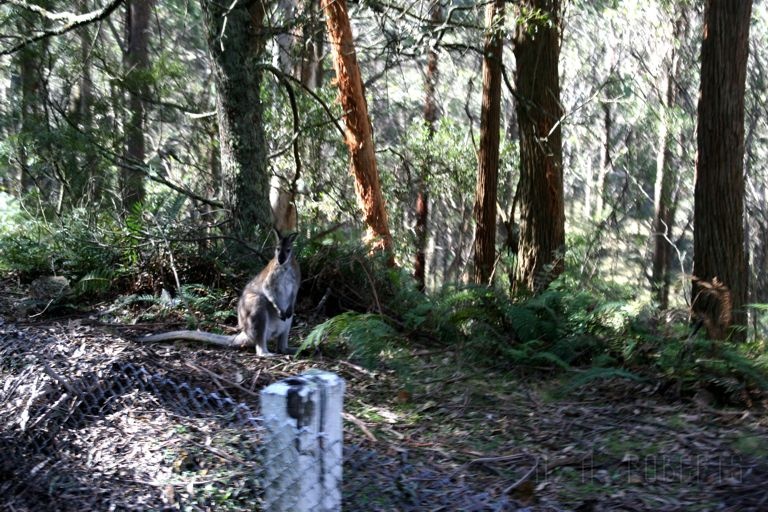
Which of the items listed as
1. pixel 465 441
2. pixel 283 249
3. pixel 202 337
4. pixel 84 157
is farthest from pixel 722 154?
pixel 84 157

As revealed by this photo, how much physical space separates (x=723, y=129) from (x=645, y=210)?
84.5ft

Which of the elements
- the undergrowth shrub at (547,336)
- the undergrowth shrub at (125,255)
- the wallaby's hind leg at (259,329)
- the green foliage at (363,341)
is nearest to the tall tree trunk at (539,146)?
the undergrowth shrub at (547,336)

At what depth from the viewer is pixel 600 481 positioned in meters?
4.10

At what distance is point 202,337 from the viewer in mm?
7086

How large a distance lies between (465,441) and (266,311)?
9.60ft

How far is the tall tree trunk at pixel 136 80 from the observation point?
16469mm

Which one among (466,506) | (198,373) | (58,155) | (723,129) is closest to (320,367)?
(198,373)

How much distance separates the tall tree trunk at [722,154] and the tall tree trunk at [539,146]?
183cm

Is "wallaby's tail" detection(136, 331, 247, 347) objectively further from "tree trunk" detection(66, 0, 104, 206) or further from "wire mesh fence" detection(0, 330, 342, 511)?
"tree trunk" detection(66, 0, 104, 206)

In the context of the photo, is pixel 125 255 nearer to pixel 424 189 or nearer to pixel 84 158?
pixel 84 158

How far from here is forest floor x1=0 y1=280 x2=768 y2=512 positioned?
3.79 metres

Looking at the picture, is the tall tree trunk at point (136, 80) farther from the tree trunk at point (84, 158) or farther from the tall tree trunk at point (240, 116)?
the tall tree trunk at point (240, 116)

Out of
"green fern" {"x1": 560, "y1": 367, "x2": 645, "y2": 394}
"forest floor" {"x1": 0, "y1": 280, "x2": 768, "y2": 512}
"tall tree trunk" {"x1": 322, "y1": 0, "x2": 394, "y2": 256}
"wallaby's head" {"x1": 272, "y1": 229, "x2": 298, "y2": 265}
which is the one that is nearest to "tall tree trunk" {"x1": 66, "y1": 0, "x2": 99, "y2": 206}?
"tall tree trunk" {"x1": 322, "y1": 0, "x2": 394, "y2": 256}

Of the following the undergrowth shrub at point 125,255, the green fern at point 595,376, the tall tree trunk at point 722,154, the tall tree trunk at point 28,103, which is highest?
the tall tree trunk at point 28,103
